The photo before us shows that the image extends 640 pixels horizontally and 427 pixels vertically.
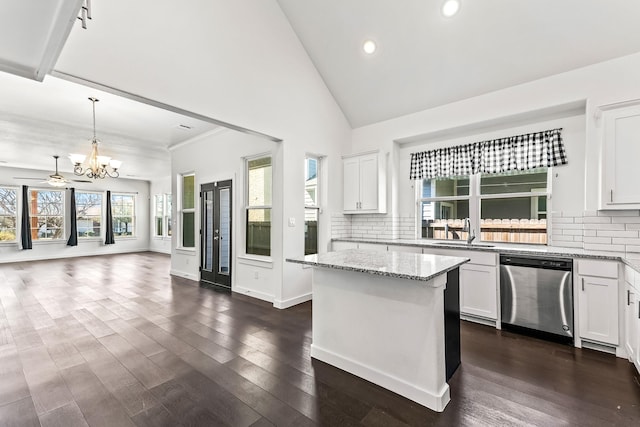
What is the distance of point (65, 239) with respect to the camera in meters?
9.40

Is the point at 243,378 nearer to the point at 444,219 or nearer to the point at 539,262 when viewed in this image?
the point at 539,262

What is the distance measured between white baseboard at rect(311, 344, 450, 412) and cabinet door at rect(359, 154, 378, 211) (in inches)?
104

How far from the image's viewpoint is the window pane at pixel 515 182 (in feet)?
11.9

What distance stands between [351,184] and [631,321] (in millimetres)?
3545

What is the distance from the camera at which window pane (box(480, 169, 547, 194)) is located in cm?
363

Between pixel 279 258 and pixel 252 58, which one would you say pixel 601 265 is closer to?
pixel 279 258

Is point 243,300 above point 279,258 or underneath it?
underneath

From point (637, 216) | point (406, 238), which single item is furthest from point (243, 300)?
point (637, 216)

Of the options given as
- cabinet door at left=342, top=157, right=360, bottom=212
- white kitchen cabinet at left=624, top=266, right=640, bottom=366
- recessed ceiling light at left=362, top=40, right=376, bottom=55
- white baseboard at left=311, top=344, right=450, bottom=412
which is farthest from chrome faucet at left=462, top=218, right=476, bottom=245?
recessed ceiling light at left=362, top=40, right=376, bottom=55

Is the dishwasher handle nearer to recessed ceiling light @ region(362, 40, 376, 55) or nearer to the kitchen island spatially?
the kitchen island

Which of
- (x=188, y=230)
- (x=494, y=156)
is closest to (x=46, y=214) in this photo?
(x=188, y=230)

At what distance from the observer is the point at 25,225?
8.50 metres

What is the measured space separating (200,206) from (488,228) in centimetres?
514

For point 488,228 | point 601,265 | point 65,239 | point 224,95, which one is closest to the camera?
point 601,265
